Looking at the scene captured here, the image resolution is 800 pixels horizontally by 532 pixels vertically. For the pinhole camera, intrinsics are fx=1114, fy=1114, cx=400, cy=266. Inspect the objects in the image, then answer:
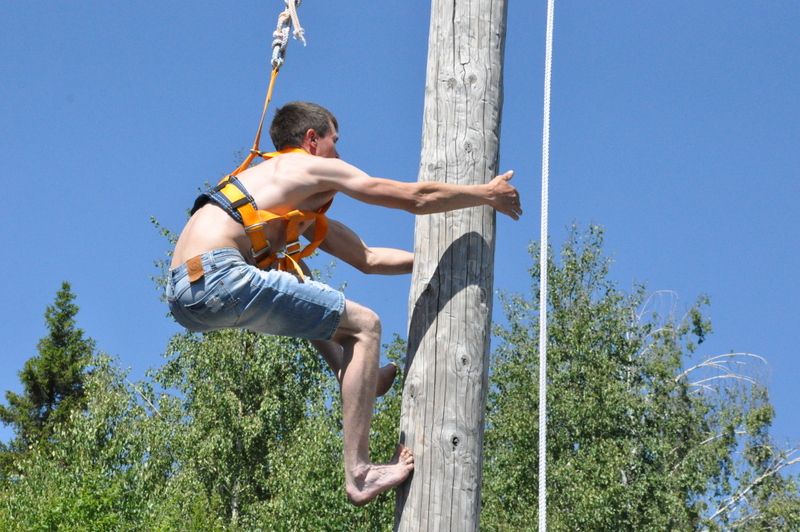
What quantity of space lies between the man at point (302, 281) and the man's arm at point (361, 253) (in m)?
0.51

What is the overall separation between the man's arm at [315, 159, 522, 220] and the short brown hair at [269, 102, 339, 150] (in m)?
0.30

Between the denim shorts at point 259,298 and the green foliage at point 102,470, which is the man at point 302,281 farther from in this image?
the green foliage at point 102,470

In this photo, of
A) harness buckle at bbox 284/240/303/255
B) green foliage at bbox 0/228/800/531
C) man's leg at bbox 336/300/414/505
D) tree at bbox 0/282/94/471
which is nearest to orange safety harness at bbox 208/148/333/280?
harness buckle at bbox 284/240/303/255

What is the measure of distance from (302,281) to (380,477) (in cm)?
79

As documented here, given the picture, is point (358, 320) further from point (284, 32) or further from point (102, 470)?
point (102, 470)

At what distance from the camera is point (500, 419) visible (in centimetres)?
2350

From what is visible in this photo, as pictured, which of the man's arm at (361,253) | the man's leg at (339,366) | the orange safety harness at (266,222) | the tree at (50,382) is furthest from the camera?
the tree at (50,382)

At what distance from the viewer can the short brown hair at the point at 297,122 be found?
459 centimetres

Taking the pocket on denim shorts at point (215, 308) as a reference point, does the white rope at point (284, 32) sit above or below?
above

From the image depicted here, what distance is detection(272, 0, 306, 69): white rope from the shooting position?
5.10 meters

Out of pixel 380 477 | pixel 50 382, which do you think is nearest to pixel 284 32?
pixel 380 477

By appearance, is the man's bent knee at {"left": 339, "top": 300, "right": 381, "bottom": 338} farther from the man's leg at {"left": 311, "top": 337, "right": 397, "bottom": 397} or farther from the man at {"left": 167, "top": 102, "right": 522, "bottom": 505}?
the man's leg at {"left": 311, "top": 337, "right": 397, "bottom": 397}

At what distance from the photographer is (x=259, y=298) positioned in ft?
13.6

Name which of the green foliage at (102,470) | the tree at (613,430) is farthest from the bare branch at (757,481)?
the green foliage at (102,470)
